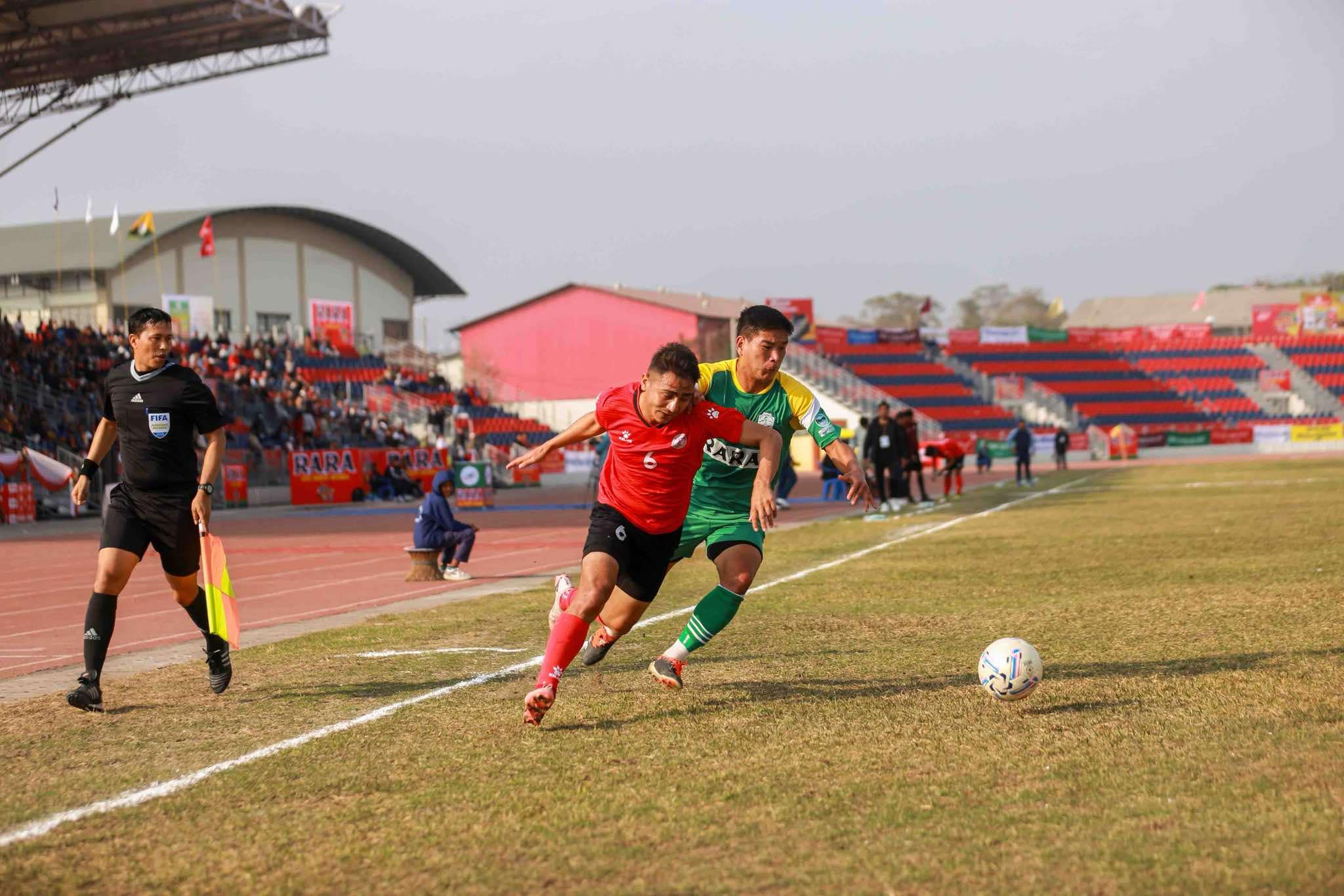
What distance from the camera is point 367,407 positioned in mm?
49500

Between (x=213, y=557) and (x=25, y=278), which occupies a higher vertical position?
(x=25, y=278)

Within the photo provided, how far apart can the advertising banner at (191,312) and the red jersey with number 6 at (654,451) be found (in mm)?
44113

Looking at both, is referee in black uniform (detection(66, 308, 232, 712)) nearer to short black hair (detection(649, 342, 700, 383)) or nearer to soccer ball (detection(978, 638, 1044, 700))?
short black hair (detection(649, 342, 700, 383))

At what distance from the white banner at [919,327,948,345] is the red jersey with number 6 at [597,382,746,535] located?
71838 mm

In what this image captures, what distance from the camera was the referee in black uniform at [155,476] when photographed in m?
7.52

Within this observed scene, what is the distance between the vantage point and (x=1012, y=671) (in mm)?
6723

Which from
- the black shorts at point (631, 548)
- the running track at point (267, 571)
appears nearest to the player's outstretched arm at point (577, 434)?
the black shorts at point (631, 548)

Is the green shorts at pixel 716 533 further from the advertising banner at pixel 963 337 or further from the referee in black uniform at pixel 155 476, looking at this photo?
the advertising banner at pixel 963 337

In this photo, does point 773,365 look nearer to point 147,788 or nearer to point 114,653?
point 147,788

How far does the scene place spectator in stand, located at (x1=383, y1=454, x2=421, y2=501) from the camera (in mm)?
38625

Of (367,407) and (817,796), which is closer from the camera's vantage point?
(817,796)

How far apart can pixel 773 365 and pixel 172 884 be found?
420 cm

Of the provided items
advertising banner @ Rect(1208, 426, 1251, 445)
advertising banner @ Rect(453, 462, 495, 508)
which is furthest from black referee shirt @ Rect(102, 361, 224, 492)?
advertising banner @ Rect(1208, 426, 1251, 445)

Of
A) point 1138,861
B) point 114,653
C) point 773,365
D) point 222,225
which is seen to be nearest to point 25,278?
point 222,225
